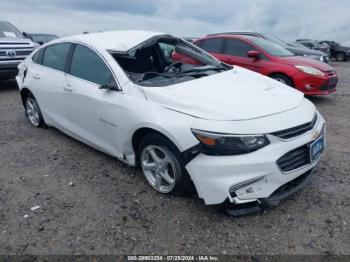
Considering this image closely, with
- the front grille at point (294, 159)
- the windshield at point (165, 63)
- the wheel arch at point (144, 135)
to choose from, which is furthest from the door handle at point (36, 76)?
the front grille at point (294, 159)

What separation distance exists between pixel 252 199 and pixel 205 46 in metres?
6.17

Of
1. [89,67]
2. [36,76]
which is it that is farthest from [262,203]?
[36,76]

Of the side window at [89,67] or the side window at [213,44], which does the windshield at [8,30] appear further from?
the side window at [89,67]

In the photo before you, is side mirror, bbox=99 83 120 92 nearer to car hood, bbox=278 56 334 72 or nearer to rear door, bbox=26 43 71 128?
rear door, bbox=26 43 71 128

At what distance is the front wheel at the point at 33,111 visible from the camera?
4.84m

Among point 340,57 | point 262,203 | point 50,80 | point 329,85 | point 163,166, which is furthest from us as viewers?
point 340,57

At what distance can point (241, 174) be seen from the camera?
2432 mm

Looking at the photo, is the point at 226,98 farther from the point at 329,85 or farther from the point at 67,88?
the point at 329,85

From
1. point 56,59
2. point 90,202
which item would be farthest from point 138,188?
point 56,59

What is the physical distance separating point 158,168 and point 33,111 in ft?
9.92

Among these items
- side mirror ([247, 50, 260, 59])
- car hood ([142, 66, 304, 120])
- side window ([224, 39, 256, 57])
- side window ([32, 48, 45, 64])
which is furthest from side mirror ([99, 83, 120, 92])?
side window ([224, 39, 256, 57])

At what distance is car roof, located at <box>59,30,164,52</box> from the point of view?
11.7ft

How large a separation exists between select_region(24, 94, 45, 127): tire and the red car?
14.8 ft

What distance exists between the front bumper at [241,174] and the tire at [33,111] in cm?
326
